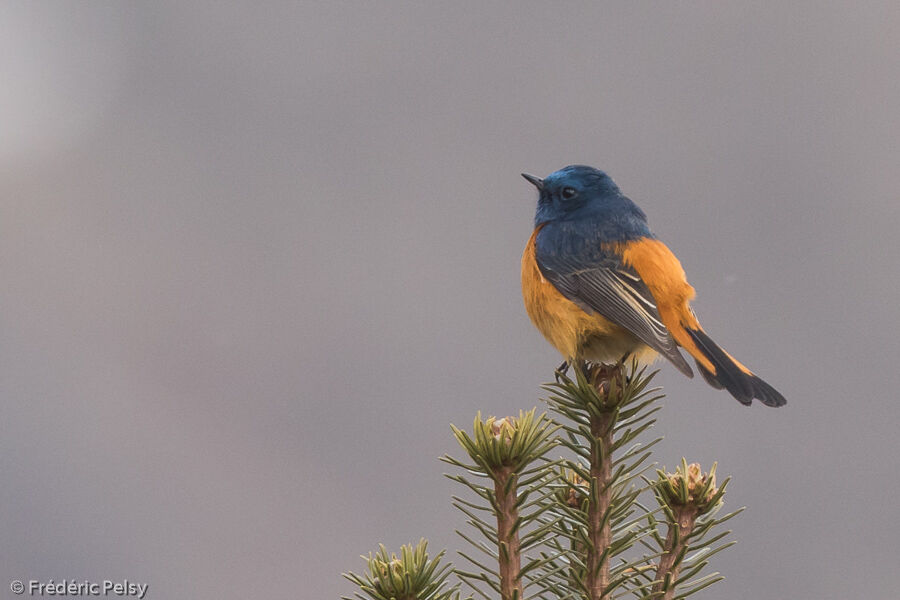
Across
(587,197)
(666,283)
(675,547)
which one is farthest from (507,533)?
(587,197)

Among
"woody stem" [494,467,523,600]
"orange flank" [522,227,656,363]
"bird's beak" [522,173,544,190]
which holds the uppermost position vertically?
"bird's beak" [522,173,544,190]

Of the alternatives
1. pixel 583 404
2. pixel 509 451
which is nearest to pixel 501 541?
pixel 509 451

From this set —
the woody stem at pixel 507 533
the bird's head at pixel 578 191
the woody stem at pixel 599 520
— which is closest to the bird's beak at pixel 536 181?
the bird's head at pixel 578 191

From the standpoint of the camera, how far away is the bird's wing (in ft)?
6.03

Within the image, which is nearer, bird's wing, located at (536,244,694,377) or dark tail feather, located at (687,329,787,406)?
dark tail feather, located at (687,329,787,406)

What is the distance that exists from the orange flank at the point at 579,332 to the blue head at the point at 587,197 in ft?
1.11

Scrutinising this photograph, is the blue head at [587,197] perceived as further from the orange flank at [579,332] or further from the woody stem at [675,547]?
the woody stem at [675,547]

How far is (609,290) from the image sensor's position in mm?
1997

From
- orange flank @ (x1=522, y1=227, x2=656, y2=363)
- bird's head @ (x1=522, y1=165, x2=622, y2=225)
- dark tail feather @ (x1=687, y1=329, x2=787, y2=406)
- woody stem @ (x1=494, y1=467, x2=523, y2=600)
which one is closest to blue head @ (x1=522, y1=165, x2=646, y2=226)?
bird's head @ (x1=522, y1=165, x2=622, y2=225)

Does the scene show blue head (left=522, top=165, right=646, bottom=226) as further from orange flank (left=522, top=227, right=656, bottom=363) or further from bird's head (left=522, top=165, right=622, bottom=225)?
orange flank (left=522, top=227, right=656, bottom=363)

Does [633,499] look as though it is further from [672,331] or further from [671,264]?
[671,264]

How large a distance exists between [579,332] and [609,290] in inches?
5.0

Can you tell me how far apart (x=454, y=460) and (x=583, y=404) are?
1.19ft

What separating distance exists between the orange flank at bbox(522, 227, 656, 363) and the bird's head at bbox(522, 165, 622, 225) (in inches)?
13.8
